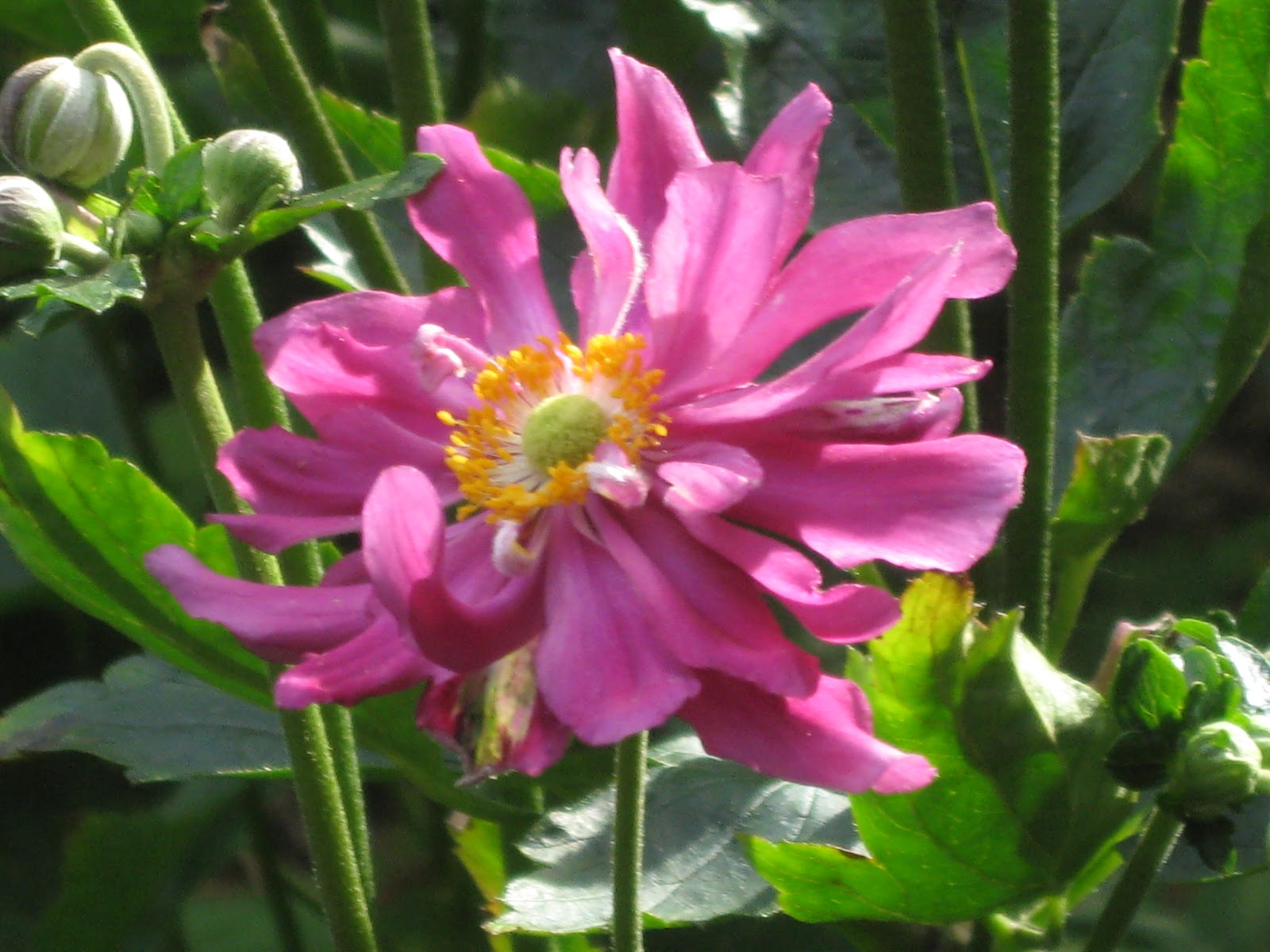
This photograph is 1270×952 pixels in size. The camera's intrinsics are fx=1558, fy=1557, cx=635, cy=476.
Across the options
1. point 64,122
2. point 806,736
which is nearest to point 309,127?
point 64,122

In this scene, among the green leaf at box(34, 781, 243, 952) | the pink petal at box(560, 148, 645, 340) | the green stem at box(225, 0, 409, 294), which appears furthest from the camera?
the green leaf at box(34, 781, 243, 952)

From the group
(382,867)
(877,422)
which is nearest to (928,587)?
(877,422)

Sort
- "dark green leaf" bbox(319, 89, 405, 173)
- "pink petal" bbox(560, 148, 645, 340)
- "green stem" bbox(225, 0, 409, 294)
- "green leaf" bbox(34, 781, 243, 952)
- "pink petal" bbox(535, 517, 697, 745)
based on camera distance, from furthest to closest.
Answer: "green leaf" bbox(34, 781, 243, 952), "dark green leaf" bbox(319, 89, 405, 173), "green stem" bbox(225, 0, 409, 294), "pink petal" bbox(560, 148, 645, 340), "pink petal" bbox(535, 517, 697, 745)

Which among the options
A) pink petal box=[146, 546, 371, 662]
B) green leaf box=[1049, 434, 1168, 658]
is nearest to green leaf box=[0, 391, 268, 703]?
pink petal box=[146, 546, 371, 662]

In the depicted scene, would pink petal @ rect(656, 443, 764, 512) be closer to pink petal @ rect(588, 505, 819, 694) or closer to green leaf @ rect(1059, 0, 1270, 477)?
pink petal @ rect(588, 505, 819, 694)

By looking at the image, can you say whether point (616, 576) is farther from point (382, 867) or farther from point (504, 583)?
point (382, 867)

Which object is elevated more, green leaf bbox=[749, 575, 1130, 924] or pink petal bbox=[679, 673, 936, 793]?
pink petal bbox=[679, 673, 936, 793]

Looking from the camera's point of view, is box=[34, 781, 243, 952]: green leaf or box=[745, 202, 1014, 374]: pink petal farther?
box=[34, 781, 243, 952]: green leaf
